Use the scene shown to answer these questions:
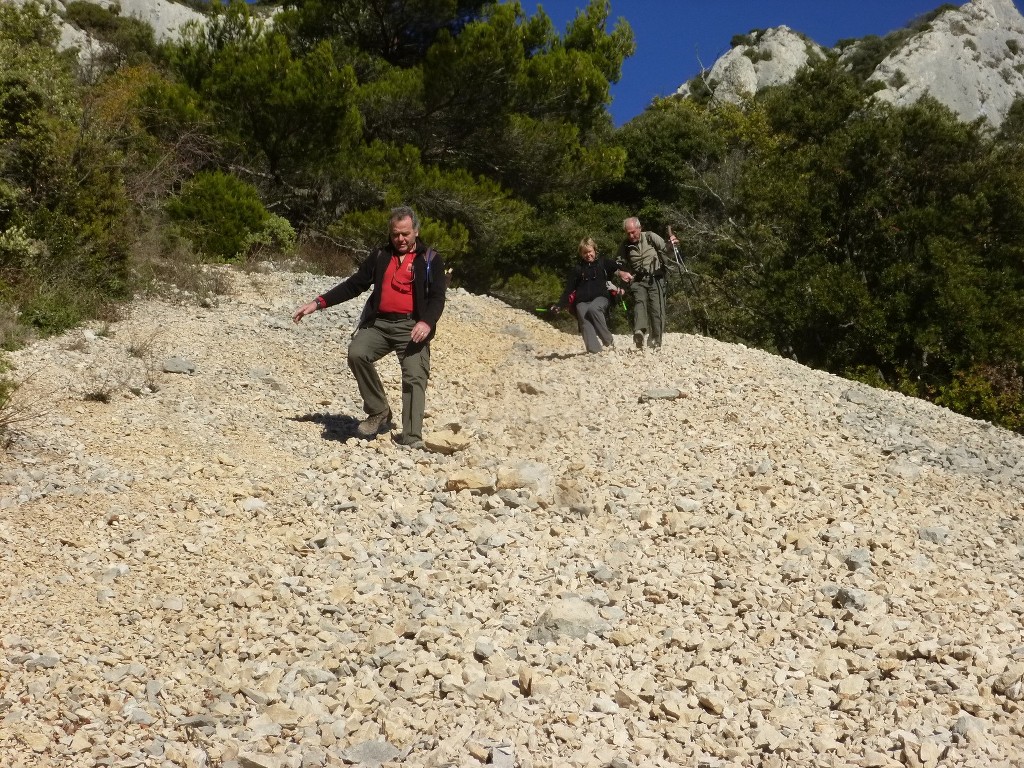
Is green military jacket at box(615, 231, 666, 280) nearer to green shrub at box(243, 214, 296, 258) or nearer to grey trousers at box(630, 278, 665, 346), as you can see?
grey trousers at box(630, 278, 665, 346)

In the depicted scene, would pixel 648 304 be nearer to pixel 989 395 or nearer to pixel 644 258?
pixel 644 258

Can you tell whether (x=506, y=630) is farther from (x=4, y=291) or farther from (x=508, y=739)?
(x=4, y=291)

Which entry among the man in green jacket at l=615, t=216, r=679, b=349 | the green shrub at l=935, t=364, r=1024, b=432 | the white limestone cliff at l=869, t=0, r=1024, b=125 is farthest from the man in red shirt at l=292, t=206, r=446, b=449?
the white limestone cliff at l=869, t=0, r=1024, b=125

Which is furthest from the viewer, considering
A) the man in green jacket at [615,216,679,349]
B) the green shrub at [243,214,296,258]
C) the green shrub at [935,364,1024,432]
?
the green shrub at [243,214,296,258]

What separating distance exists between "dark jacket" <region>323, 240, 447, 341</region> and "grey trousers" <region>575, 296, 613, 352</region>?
4130 millimetres

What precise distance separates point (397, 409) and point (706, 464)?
10.2 ft

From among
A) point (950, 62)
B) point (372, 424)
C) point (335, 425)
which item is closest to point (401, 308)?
point (372, 424)

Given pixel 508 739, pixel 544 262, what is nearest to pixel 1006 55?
pixel 544 262

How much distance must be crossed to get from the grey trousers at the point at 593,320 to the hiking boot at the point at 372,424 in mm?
4103

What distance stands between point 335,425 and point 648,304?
4.68 m

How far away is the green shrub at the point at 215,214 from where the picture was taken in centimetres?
1409

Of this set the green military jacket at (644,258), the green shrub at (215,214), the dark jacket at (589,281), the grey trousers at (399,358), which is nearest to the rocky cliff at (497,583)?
the grey trousers at (399,358)

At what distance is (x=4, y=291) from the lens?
862 centimetres

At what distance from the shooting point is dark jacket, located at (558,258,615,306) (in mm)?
10234
